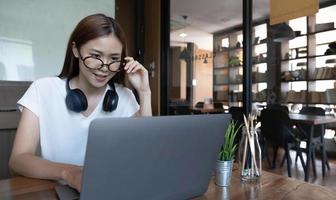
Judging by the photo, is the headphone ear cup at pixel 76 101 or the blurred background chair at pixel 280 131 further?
the blurred background chair at pixel 280 131

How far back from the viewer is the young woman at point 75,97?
41.1 inches

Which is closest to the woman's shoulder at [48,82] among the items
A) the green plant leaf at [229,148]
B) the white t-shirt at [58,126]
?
the white t-shirt at [58,126]

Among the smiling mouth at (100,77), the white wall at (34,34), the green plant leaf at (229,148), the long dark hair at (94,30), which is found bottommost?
the green plant leaf at (229,148)

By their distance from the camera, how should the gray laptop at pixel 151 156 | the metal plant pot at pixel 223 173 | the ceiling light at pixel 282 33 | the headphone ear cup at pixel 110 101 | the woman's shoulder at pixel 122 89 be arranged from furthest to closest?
the ceiling light at pixel 282 33 → the woman's shoulder at pixel 122 89 → the headphone ear cup at pixel 110 101 → the metal plant pot at pixel 223 173 → the gray laptop at pixel 151 156

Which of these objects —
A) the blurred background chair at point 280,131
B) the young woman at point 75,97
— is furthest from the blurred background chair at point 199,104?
the young woman at point 75,97

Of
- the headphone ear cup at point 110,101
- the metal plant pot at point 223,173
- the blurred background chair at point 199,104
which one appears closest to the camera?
the metal plant pot at point 223,173

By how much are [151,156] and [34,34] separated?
7.25ft

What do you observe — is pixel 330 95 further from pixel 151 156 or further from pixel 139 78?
Answer: pixel 151 156

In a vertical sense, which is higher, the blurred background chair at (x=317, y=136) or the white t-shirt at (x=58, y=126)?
the white t-shirt at (x=58, y=126)

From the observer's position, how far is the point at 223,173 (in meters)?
0.81

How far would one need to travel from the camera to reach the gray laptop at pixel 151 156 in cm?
49

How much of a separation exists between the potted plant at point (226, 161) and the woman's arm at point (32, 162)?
1.27 ft

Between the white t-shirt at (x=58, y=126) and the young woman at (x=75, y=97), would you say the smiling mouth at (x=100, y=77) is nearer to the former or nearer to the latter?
the young woman at (x=75, y=97)

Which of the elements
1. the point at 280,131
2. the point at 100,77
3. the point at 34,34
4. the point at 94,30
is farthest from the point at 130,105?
the point at 280,131
